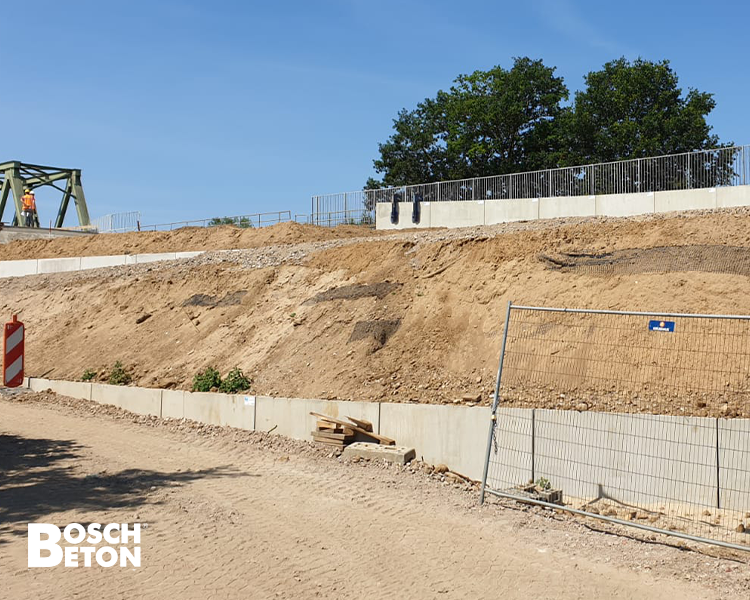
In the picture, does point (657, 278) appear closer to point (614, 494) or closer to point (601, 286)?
point (601, 286)

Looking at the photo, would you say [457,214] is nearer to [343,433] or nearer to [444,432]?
[343,433]

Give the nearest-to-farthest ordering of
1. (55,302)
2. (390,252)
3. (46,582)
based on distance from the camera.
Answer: (46,582) < (390,252) < (55,302)

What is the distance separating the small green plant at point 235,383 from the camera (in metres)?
14.0

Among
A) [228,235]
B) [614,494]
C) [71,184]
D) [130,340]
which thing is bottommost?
[614,494]

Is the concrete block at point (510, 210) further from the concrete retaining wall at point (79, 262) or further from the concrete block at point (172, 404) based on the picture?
the concrete block at point (172, 404)

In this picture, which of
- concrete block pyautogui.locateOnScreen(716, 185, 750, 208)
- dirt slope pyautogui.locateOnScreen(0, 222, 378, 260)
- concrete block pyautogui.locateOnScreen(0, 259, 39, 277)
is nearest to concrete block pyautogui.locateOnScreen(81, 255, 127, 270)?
dirt slope pyautogui.locateOnScreen(0, 222, 378, 260)

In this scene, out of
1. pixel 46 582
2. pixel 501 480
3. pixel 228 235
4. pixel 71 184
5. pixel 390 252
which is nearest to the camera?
pixel 46 582

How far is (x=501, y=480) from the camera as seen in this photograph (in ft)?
33.1

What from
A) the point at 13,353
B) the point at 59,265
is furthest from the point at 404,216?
the point at 13,353

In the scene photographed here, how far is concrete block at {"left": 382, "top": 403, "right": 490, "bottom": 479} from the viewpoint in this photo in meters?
10.4

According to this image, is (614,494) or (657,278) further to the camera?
(657,278)

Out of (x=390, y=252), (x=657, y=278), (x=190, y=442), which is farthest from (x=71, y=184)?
(x=657, y=278)

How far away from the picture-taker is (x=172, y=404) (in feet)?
46.3

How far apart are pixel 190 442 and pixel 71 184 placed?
118 feet
